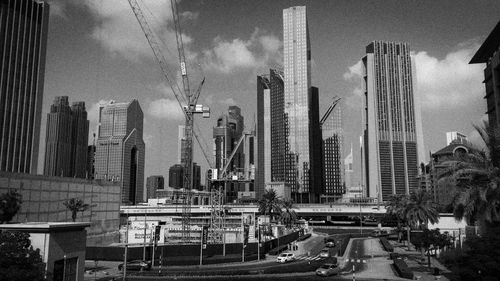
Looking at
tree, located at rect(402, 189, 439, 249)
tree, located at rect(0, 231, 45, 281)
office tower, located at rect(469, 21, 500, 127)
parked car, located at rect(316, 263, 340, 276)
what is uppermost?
office tower, located at rect(469, 21, 500, 127)

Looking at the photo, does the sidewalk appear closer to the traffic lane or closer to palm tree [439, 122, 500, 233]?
the traffic lane

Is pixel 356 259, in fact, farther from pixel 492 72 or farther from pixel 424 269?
pixel 492 72

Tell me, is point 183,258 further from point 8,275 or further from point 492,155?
point 492,155

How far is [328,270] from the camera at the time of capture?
180ft

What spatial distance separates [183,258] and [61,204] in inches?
1752

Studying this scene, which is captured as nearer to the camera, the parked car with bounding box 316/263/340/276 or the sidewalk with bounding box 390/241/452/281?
the sidewalk with bounding box 390/241/452/281

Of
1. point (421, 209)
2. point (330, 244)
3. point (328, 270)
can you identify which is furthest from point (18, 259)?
point (330, 244)

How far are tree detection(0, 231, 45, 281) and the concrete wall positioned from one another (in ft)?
210

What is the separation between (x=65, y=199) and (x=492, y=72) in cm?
10312

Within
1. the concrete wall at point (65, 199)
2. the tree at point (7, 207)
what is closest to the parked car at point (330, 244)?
the concrete wall at point (65, 199)

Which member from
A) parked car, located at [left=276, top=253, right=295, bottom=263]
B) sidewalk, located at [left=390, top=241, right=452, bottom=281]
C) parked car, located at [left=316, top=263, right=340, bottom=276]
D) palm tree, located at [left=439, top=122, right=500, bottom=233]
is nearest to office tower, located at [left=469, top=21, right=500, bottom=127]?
sidewalk, located at [left=390, top=241, right=452, bottom=281]

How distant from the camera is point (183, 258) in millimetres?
73562

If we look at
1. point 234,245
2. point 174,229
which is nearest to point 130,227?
point 174,229

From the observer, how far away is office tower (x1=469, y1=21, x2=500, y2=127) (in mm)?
94125
